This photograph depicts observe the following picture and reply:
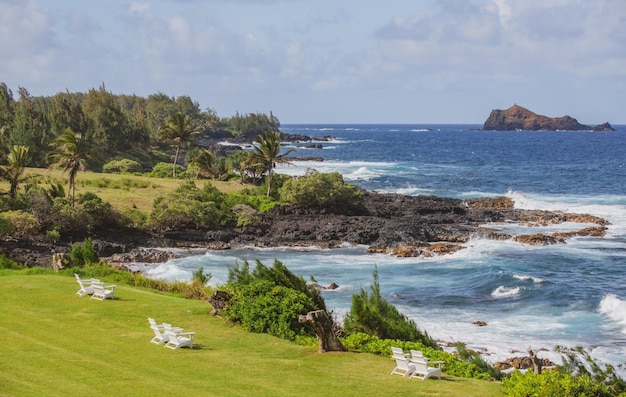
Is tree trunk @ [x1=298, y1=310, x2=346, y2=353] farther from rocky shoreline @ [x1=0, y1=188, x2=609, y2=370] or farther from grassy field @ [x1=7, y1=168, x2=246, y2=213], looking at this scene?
grassy field @ [x1=7, y1=168, x2=246, y2=213]

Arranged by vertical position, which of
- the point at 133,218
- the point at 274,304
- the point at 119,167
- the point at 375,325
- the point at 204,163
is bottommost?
the point at 133,218

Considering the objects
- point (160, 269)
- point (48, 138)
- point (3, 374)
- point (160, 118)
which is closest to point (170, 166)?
point (48, 138)

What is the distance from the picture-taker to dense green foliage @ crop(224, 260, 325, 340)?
1866cm

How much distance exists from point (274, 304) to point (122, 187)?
35.5m

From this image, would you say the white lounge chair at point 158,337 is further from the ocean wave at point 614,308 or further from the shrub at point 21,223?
the shrub at point 21,223

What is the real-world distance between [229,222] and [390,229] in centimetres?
1074

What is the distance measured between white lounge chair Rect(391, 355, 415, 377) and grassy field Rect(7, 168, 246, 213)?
3188 centimetres

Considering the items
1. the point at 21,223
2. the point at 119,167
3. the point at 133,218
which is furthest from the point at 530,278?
the point at 119,167

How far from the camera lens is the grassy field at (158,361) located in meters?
13.7

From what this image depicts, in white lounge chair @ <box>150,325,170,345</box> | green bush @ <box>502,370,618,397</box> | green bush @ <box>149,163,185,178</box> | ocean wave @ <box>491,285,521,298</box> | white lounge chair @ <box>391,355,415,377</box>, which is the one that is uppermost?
green bush @ <box>502,370,618,397</box>

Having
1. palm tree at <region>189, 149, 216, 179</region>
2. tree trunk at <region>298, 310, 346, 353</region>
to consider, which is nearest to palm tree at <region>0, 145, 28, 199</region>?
palm tree at <region>189, 149, 216, 179</region>

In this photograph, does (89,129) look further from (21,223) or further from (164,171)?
(21,223)

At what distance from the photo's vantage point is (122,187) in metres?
51.7

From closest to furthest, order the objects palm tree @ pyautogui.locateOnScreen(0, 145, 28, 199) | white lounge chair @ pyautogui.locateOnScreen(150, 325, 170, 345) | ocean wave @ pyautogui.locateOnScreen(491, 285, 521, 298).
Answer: white lounge chair @ pyautogui.locateOnScreen(150, 325, 170, 345) → ocean wave @ pyautogui.locateOnScreen(491, 285, 521, 298) → palm tree @ pyautogui.locateOnScreen(0, 145, 28, 199)
